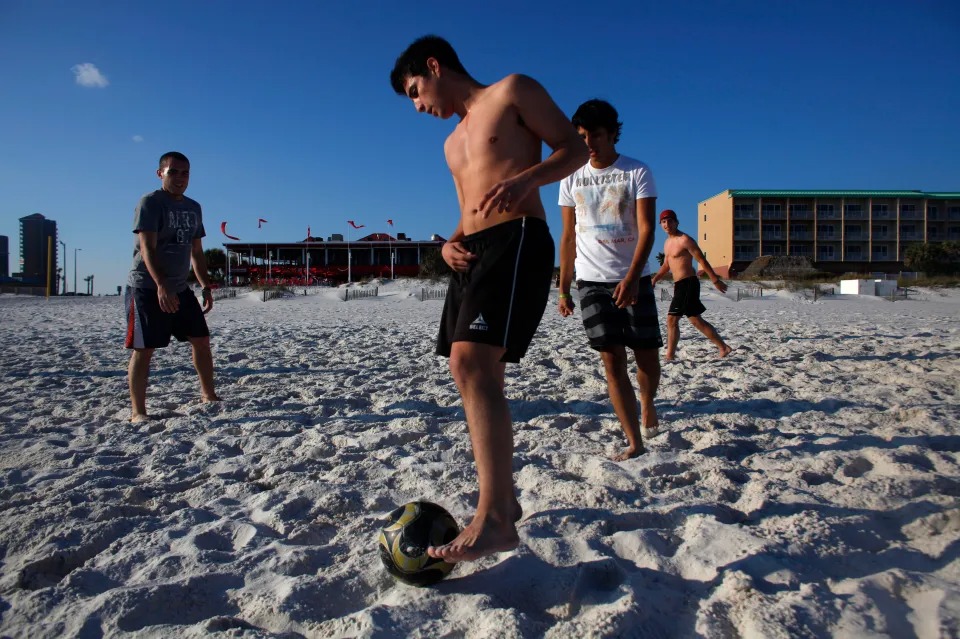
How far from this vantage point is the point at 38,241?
106m

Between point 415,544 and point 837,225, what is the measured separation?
2485 inches

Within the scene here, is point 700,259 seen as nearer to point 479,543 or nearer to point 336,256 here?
point 479,543

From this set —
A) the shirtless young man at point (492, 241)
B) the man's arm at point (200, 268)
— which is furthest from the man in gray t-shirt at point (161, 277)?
the shirtless young man at point (492, 241)

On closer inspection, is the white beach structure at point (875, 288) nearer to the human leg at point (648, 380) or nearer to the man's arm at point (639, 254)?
the human leg at point (648, 380)

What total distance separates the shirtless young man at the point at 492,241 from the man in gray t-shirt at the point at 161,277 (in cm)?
246

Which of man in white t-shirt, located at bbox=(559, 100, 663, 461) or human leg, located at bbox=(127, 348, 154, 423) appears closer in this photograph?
man in white t-shirt, located at bbox=(559, 100, 663, 461)

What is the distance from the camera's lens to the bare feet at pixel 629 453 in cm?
285

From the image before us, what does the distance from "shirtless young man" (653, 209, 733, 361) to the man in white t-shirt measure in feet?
8.08

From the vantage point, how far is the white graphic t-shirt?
3.10m

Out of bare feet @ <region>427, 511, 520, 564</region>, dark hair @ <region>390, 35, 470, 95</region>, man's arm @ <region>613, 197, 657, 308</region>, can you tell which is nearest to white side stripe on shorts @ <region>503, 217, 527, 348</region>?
bare feet @ <region>427, 511, 520, 564</region>

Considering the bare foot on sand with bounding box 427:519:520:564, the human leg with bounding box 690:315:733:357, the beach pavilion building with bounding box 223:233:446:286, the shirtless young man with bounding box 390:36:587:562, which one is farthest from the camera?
the beach pavilion building with bounding box 223:233:446:286

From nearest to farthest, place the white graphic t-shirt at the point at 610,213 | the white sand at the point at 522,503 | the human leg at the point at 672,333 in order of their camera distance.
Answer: the white sand at the point at 522,503 → the white graphic t-shirt at the point at 610,213 → the human leg at the point at 672,333

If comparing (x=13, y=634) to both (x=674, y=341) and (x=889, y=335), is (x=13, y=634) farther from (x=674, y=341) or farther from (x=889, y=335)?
(x=889, y=335)

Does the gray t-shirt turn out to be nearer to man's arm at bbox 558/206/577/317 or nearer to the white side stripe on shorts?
man's arm at bbox 558/206/577/317
